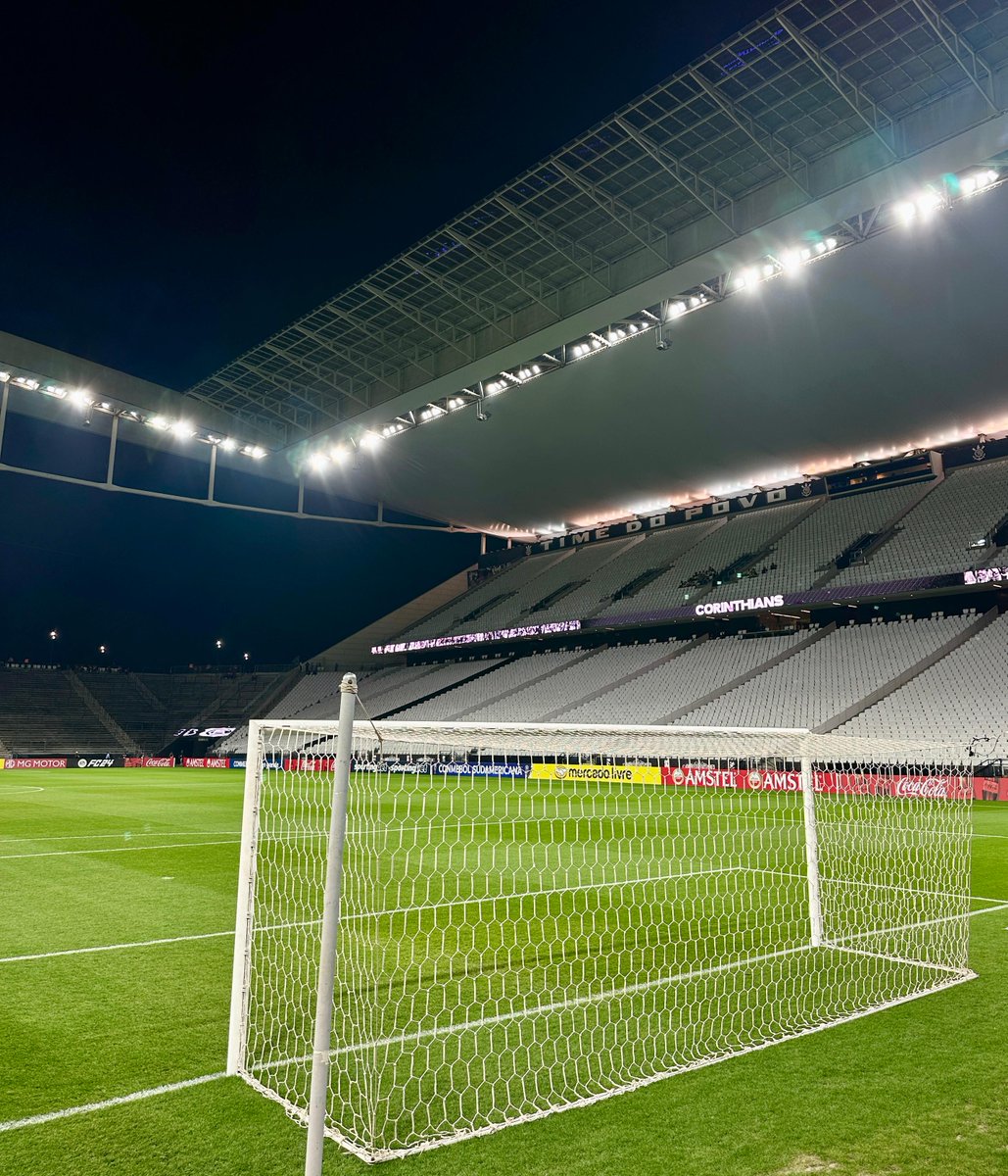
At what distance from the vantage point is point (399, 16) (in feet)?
35.6

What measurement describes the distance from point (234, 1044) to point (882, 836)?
36.0 ft

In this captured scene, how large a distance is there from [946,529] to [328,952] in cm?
3071

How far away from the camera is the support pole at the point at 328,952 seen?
2834mm

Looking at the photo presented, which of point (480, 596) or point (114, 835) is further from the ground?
point (480, 596)

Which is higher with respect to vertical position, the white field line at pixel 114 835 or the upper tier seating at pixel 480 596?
the upper tier seating at pixel 480 596

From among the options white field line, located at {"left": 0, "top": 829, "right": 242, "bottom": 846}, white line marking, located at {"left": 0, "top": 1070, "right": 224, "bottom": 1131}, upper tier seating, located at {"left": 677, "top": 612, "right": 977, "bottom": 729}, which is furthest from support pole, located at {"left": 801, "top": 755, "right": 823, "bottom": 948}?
upper tier seating, located at {"left": 677, "top": 612, "right": 977, "bottom": 729}

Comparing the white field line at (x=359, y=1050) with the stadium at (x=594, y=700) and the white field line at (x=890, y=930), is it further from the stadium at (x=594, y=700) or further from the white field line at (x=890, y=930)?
the white field line at (x=890, y=930)

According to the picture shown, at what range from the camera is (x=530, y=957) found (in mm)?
6051

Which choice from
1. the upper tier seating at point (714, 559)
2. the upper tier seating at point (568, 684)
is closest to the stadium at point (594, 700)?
the upper tier seating at point (714, 559)

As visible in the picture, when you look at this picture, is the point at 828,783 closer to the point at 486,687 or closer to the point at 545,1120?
the point at 545,1120

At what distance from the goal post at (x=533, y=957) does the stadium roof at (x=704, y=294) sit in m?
14.0

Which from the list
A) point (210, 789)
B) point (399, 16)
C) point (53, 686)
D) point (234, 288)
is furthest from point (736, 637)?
point (53, 686)

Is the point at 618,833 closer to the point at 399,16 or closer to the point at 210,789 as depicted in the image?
the point at 399,16

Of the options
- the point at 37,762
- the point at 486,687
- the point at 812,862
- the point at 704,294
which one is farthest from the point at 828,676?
the point at 37,762
